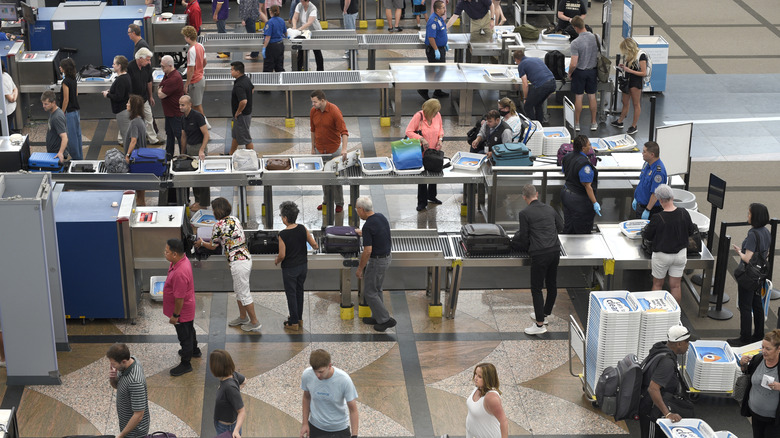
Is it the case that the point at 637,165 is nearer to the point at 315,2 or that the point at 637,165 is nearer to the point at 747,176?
the point at 747,176

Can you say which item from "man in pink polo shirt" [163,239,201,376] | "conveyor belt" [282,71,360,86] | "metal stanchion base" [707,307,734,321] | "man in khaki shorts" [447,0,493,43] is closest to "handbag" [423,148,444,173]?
"metal stanchion base" [707,307,734,321]

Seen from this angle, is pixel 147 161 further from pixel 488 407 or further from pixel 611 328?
pixel 488 407

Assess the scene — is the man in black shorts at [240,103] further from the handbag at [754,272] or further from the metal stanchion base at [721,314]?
the handbag at [754,272]

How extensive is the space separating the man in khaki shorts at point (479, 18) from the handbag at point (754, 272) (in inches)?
348

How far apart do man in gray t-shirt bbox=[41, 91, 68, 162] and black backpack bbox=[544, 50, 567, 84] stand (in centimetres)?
787

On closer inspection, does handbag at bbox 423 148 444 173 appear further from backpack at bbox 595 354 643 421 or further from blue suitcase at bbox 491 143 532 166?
backpack at bbox 595 354 643 421

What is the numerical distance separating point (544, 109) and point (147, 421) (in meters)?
10.4

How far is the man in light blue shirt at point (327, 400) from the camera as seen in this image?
280 inches

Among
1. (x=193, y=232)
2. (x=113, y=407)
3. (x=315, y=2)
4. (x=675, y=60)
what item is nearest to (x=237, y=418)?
(x=113, y=407)

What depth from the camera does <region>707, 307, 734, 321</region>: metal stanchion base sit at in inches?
420

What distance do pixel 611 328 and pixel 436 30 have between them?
29.9 feet

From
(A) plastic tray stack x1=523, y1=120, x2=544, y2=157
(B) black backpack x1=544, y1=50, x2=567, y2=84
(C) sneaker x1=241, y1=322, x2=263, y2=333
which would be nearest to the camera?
(C) sneaker x1=241, y1=322, x2=263, y2=333

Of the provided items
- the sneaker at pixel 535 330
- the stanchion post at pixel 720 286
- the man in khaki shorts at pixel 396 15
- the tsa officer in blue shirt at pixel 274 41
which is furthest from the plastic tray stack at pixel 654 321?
the man in khaki shorts at pixel 396 15

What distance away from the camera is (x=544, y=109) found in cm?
1641
